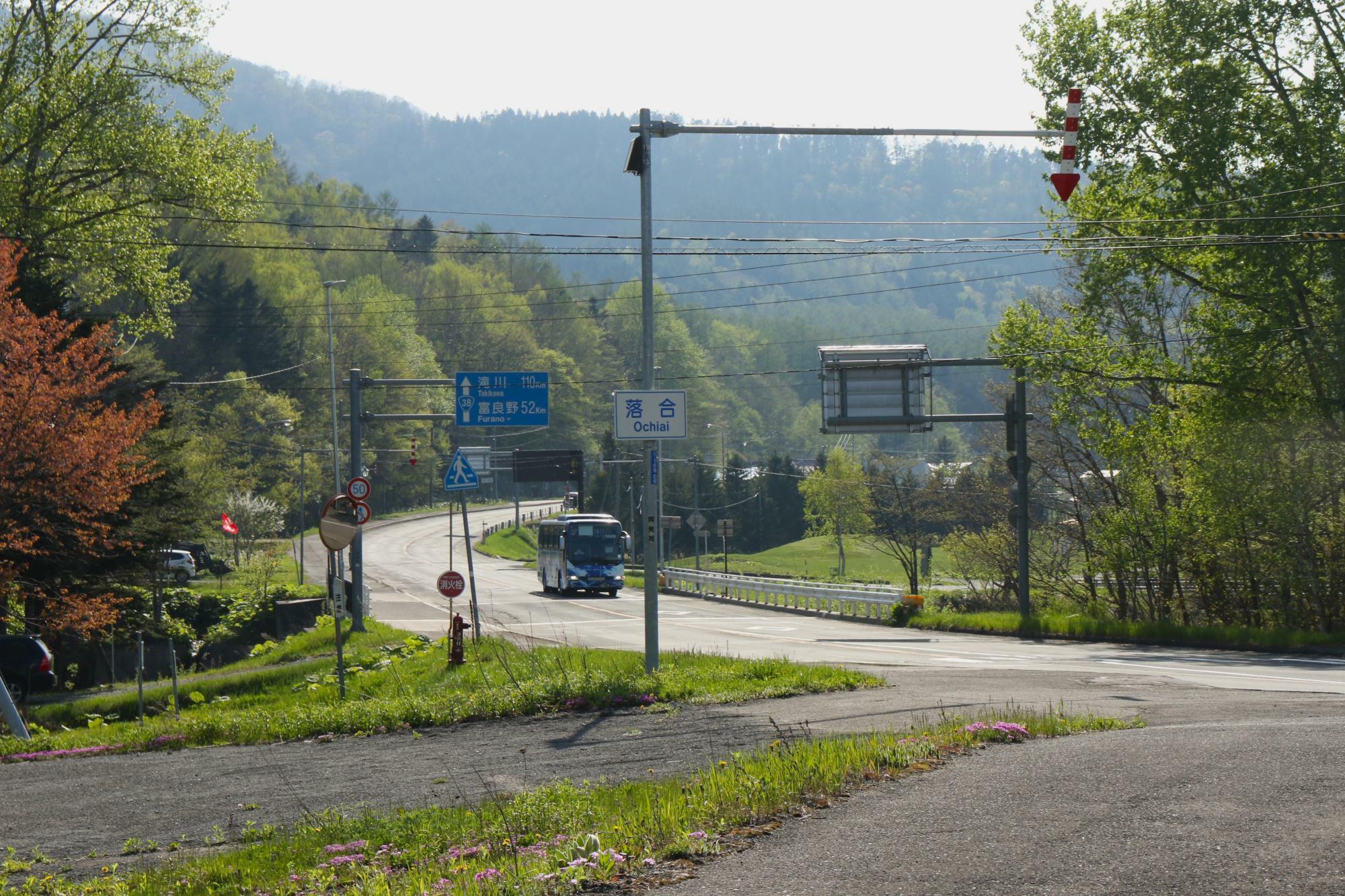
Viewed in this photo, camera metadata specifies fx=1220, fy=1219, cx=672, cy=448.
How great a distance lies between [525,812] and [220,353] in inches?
2915

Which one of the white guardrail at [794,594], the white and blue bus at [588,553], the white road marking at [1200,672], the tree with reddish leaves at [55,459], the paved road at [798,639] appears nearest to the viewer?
Answer: the white road marking at [1200,672]

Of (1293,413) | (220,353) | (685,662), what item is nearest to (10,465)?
(685,662)

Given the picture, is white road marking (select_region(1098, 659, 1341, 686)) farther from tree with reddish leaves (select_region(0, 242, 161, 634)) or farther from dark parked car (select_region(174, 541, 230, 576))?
dark parked car (select_region(174, 541, 230, 576))

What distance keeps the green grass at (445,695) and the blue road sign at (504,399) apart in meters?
8.85

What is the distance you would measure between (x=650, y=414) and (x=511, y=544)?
77.3 m

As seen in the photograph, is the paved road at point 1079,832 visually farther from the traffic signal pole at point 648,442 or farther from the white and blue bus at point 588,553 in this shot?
the white and blue bus at point 588,553

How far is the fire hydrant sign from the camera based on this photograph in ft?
51.7

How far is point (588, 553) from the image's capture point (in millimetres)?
51969

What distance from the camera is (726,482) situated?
106 m

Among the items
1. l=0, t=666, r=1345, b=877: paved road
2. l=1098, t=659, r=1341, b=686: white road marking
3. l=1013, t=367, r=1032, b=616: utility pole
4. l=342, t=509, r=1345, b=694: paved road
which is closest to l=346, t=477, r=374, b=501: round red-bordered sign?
l=342, t=509, r=1345, b=694: paved road

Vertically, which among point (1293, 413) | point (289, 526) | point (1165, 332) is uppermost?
→ point (1165, 332)

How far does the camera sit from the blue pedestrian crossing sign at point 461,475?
2480cm

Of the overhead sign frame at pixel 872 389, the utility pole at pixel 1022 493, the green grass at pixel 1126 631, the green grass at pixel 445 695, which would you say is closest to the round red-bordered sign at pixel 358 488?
the green grass at pixel 445 695

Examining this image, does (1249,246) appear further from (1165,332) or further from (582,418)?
(582,418)
